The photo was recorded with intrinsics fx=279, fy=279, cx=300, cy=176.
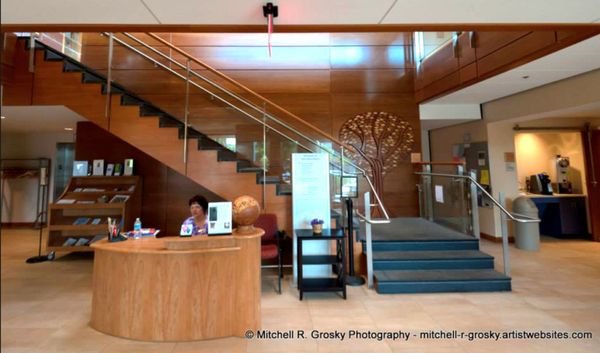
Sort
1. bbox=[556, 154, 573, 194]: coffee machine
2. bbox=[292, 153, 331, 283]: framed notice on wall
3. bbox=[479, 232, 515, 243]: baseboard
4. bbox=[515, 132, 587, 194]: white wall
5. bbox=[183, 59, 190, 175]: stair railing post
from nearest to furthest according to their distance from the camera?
1. bbox=[292, 153, 331, 283]: framed notice on wall
2. bbox=[183, 59, 190, 175]: stair railing post
3. bbox=[479, 232, 515, 243]: baseboard
4. bbox=[556, 154, 573, 194]: coffee machine
5. bbox=[515, 132, 587, 194]: white wall

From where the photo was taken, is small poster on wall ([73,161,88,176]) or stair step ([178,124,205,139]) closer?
stair step ([178,124,205,139])

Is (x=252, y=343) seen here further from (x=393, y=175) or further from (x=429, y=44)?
(x=429, y=44)

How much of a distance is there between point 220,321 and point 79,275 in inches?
130

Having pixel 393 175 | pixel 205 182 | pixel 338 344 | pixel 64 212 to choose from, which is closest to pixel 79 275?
pixel 64 212

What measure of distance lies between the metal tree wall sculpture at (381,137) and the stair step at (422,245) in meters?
2.31

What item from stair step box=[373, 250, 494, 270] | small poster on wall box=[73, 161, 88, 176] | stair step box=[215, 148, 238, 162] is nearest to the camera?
stair step box=[373, 250, 494, 270]

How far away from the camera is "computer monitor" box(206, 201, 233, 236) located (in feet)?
8.97

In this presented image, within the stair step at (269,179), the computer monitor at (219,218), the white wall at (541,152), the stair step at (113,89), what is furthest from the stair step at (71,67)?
the white wall at (541,152)

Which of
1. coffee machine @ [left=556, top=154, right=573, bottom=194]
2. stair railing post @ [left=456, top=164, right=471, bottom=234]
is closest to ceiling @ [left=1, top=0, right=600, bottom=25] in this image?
stair railing post @ [left=456, top=164, right=471, bottom=234]

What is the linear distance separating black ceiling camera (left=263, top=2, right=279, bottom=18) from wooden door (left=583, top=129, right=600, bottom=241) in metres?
7.78

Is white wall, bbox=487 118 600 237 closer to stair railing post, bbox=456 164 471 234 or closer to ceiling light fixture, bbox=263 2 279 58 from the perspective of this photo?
stair railing post, bbox=456 164 471 234

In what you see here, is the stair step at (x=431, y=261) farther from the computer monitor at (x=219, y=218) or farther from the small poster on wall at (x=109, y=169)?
the small poster on wall at (x=109, y=169)

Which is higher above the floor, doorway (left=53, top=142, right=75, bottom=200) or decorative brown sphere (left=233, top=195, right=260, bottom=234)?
doorway (left=53, top=142, right=75, bottom=200)

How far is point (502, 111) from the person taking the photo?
5.79 metres
